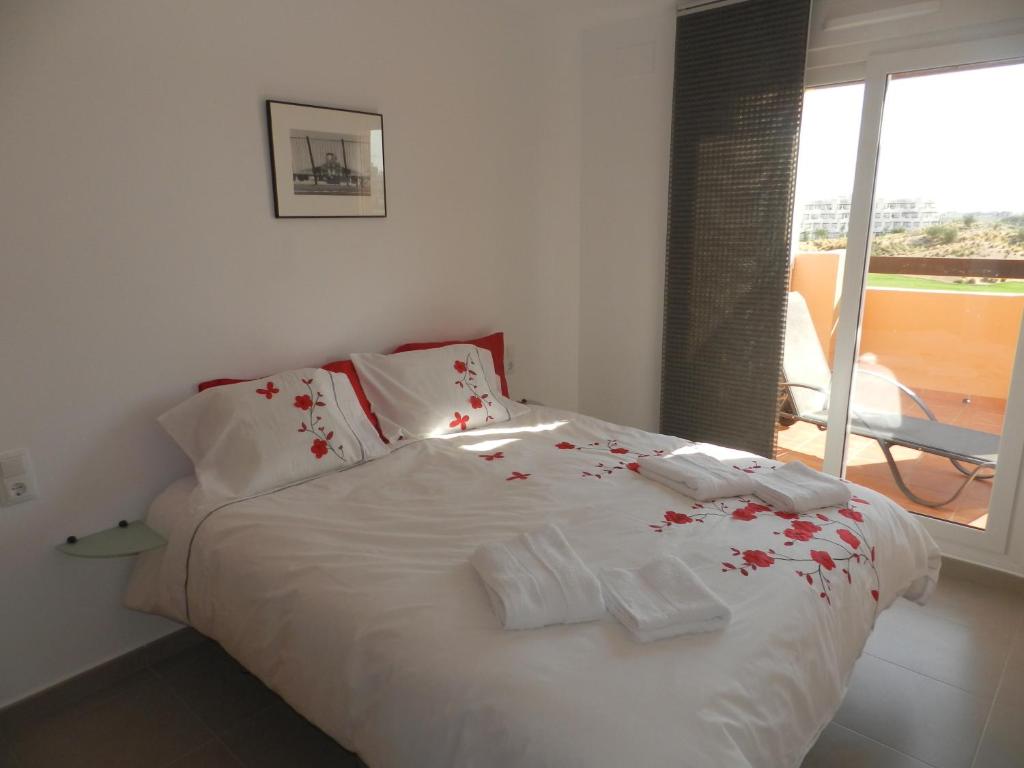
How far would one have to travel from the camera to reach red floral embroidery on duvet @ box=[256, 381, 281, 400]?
7.52ft

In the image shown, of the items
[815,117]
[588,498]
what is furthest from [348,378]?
[815,117]

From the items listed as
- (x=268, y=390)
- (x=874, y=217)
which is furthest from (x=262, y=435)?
(x=874, y=217)

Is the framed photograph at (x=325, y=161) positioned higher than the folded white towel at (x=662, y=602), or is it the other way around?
the framed photograph at (x=325, y=161)

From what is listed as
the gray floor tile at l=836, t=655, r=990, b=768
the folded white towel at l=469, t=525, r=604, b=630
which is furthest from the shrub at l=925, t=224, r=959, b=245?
the folded white towel at l=469, t=525, r=604, b=630

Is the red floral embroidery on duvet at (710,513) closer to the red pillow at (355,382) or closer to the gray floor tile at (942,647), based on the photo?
the gray floor tile at (942,647)

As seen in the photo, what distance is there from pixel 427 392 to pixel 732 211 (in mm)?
1788

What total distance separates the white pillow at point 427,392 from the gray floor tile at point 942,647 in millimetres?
1739

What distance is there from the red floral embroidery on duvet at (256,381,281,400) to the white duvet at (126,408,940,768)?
358mm

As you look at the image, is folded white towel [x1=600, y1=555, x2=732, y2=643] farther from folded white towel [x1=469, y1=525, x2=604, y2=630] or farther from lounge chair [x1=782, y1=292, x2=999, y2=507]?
lounge chair [x1=782, y1=292, x2=999, y2=507]

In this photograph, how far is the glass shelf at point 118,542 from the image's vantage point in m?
2.02

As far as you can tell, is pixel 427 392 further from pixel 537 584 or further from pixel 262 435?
pixel 537 584

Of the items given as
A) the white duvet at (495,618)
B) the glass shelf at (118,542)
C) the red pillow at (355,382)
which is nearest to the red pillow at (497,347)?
the red pillow at (355,382)

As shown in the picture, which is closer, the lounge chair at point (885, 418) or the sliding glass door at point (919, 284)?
the sliding glass door at point (919, 284)

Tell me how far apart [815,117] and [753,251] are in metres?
0.66
